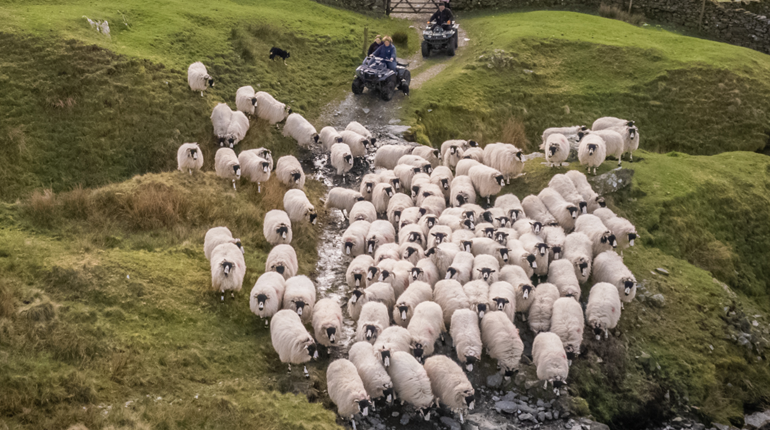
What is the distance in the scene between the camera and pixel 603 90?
20.8 meters

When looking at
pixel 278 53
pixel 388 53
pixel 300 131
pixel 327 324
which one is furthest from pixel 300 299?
pixel 278 53

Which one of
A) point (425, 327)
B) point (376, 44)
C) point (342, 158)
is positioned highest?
point (376, 44)

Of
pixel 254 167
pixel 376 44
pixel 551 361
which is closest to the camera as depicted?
pixel 551 361

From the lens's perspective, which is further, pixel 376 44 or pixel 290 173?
pixel 376 44

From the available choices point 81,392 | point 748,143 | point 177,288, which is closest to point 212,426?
point 81,392

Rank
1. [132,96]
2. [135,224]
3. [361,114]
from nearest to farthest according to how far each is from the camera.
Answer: [135,224]
[132,96]
[361,114]

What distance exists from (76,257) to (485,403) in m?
7.70

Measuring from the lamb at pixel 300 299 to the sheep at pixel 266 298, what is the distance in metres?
0.13

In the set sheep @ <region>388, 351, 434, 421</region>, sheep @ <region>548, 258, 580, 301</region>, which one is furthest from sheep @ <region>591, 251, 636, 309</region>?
sheep @ <region>388, 351, 434, 421</region>

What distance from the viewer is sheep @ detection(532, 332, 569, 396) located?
30.9 ft

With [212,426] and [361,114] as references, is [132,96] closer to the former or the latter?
[361,114]

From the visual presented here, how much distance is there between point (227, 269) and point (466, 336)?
4.34 m

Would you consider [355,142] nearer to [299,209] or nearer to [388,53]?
[299,209]

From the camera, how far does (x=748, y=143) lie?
1953 centimetres
